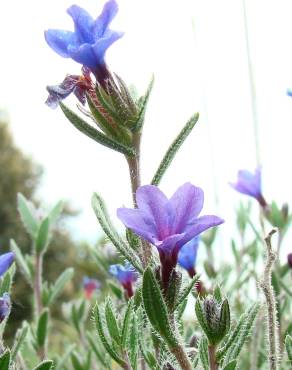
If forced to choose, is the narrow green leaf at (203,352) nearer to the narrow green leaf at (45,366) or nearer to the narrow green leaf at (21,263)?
the narrow green leaf at (45,366)

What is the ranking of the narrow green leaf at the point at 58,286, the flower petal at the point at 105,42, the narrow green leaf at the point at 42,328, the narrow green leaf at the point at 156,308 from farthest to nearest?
the narrow green leaf at the point at 58,286
the narrow green leaf at the point at 42,328
the flower petal at the point at 105,42
the narrow green leaf at the point at 156,308

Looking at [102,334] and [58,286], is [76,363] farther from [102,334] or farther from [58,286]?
[102,334]

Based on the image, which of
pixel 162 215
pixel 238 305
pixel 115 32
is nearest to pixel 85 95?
pixel 115 32

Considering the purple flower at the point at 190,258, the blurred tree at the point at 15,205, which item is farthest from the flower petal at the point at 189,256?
the blurred tree at the point at 15,205

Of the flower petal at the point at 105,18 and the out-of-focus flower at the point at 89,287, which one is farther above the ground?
the flower petal at the point at 105,18

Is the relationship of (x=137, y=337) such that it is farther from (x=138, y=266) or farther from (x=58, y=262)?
(x=58, y=262)

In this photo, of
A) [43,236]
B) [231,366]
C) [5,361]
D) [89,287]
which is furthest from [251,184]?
[89,287]
